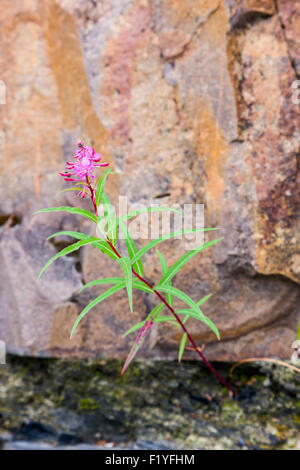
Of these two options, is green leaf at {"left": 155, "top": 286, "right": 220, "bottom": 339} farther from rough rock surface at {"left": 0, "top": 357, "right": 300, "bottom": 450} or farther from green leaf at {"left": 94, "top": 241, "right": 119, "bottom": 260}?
rough rock surface at {"left": 0, "top": 357, "right": 300, "bottom": 450}

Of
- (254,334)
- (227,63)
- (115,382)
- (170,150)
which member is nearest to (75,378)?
(115,382)

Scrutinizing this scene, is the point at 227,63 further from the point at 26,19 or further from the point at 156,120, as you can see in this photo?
the point at 26,19

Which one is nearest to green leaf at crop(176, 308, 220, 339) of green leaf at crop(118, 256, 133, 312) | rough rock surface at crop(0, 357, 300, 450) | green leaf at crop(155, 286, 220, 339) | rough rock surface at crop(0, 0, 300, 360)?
green leaf at crop(155, 286, 220, 339)

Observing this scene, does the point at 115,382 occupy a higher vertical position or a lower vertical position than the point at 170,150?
lower

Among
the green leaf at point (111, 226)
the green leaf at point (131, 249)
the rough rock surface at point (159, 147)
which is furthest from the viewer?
the rough rock surface at point (159, 147)

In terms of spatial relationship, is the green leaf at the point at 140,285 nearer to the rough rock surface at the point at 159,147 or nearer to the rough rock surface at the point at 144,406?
the rough rock surface at the point at 159,147

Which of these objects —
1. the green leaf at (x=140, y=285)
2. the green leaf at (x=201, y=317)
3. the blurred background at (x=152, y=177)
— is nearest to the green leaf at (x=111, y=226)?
the green leaf at (x=140, y=285)

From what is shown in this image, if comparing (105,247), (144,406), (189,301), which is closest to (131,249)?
(105,247)
